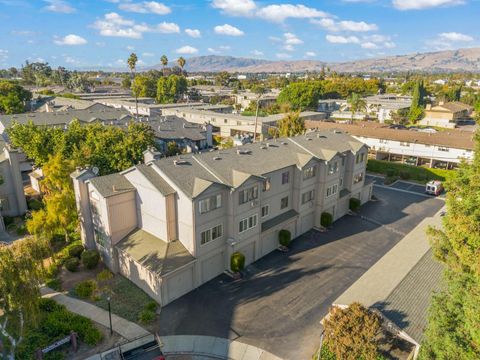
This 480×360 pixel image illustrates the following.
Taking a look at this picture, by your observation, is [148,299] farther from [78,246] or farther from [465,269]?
[465,269]

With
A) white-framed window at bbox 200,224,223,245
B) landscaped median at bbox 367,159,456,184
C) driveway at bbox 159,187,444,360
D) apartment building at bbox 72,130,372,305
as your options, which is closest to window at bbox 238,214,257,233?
apartment building at bbox 72,130,372,305

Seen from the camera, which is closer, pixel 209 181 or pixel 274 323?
pixel 274 323

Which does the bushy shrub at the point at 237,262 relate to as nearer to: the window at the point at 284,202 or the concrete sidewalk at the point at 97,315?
the window at the point at 284,202

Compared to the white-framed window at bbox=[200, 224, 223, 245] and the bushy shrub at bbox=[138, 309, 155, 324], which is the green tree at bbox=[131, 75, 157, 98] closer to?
the white-framed window at bbox=[200, 224, 223, 245]

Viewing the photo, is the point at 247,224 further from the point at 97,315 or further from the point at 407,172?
the point at 407,172

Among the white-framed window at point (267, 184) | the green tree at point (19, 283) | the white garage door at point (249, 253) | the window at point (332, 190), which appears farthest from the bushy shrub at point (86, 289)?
the window at point (332, 190)

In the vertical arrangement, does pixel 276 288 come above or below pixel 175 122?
below

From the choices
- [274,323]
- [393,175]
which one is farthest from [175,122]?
[274,323]
